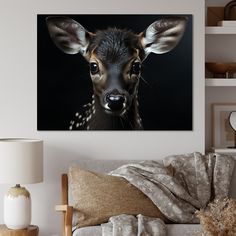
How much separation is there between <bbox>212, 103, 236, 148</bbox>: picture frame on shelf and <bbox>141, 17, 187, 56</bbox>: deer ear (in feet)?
2.17

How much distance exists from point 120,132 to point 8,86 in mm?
988

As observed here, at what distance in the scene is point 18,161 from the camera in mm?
4871

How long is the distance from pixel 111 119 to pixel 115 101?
0.15m

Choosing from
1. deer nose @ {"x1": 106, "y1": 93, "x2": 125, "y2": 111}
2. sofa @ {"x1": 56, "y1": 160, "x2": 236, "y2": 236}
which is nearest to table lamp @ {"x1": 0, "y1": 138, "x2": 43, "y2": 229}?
sofa @ {"x1": 56, "y1": 160, "x2": 236, "y2": 236}

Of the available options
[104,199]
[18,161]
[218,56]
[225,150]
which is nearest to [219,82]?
[218,56]

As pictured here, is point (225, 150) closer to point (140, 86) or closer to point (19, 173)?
point (140, 86)

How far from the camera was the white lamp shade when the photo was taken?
15.9 ft

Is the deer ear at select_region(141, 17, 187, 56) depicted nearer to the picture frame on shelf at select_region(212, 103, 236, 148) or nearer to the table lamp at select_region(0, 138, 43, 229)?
the picture frame on shelf at select_region(212, 103, 236, 148)

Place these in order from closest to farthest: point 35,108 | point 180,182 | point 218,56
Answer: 1. point 180,182
2. point 35,108
3. point 218,56

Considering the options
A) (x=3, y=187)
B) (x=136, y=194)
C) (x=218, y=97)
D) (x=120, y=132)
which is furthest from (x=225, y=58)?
(x=3, y=187)

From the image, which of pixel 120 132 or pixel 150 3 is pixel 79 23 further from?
pixel 120 132

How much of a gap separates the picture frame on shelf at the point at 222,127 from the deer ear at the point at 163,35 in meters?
0.66

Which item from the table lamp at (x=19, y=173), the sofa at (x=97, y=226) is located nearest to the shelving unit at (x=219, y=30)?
the sofa at (x=97, y=226)

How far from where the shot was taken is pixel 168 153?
17.9 ft
